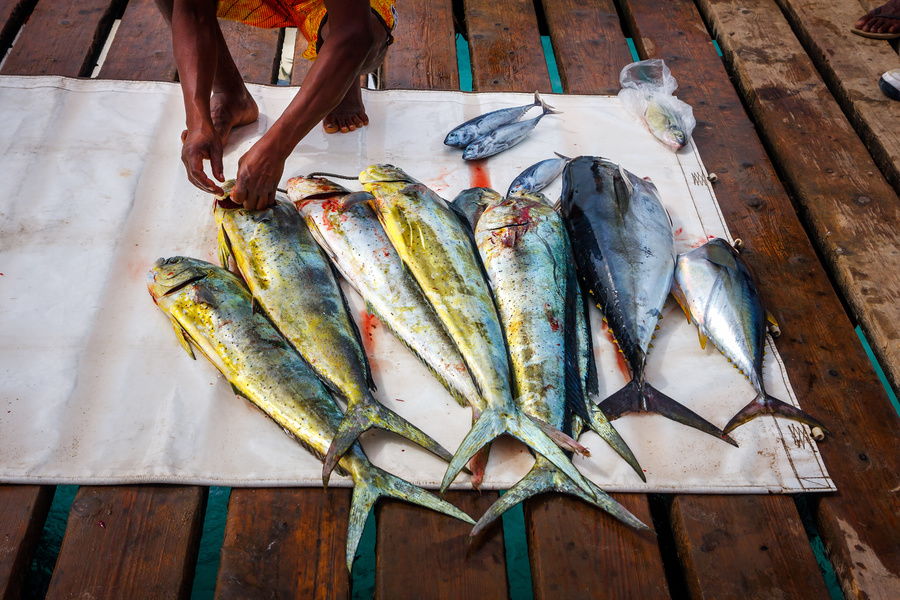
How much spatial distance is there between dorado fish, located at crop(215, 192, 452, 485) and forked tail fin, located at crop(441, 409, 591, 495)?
0.38ft

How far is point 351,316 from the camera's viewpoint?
2.37 metres

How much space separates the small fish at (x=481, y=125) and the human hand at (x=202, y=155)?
1.18m

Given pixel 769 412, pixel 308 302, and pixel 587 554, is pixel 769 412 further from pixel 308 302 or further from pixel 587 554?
pixel 308 302

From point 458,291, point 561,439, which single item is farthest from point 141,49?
point 561,439

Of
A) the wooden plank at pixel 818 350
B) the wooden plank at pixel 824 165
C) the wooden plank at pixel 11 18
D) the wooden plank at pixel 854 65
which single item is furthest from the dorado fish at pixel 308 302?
the wooden plank at pixel 854 65

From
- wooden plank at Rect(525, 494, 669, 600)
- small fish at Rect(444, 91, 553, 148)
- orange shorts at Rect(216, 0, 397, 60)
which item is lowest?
wooden plank at Rect(525, 494, 669, 600)

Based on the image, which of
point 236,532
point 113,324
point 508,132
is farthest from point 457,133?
point 236,532

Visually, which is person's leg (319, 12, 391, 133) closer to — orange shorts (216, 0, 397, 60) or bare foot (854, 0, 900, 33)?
orange shorts (216, 0, 397, 60)

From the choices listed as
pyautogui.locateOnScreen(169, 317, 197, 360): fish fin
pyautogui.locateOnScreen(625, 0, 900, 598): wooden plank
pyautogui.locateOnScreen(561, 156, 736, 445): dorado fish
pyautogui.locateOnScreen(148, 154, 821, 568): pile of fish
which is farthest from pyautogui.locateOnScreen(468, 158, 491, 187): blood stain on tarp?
pyautogui.locateOnScreen(169, 317, 197, 360): fish fin

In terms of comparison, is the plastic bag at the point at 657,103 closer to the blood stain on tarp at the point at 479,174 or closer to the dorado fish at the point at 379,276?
the blood stain on tarp at the point at 479,174

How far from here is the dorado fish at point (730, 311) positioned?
2225 mm

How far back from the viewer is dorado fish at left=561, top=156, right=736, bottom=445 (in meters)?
2.21

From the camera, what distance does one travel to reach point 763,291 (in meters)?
2.72

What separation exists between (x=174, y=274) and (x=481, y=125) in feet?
5.73
